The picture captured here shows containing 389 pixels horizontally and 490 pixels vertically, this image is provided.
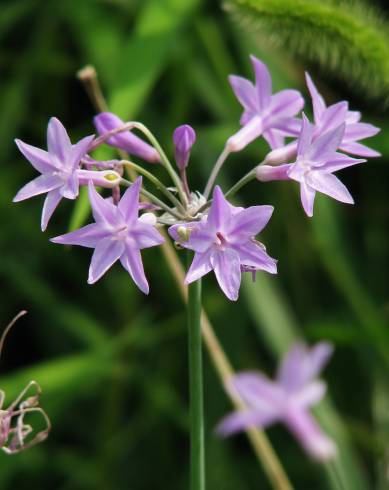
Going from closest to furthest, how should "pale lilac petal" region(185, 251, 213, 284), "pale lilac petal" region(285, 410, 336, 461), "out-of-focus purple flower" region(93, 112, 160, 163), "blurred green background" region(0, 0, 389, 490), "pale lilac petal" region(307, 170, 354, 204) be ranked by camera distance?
1. "pale lilac petal" region(185, 251, 213, 284)
2. "pale lilac petal" region(307, 170, 354, 204)
3. "out-of-focus purple flower" region(93, 112, 160, 163)
4. "pale lilac petal" region(285, 410, 336, 461)
5. "blurred green background" region(0, 0, 389, 490)

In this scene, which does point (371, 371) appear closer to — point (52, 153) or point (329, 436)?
point (329, 436)

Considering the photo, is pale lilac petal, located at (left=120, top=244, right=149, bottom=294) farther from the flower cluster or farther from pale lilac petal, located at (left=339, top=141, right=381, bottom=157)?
pale lilac petal, located at (left=339, top=141, right=381, bottom=157)

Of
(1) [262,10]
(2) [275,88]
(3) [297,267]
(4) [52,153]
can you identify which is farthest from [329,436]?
(4) [52,153]

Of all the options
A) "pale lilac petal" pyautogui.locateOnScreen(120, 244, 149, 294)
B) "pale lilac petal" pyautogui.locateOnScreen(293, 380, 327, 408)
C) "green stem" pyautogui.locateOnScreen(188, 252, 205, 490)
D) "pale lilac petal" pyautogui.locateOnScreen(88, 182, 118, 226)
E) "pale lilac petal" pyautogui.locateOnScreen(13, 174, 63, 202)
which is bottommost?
"pale lilac petal" pyautogui.locateOnScreen(293, 380, 327, 408)

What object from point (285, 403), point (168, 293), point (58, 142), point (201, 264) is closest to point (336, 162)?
point (201, 264)

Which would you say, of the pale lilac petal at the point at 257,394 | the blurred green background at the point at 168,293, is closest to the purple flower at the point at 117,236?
the pale lilac petal at the point at 257,394

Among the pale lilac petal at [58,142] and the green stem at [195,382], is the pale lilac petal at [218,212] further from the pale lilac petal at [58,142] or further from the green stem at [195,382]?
the pale lilac petal at [58,142]

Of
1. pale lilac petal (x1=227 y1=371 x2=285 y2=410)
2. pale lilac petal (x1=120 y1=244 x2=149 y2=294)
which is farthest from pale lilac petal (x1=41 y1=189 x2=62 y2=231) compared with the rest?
pale lilac petal (x1=227 y1=371 x2=285 y2=410)
